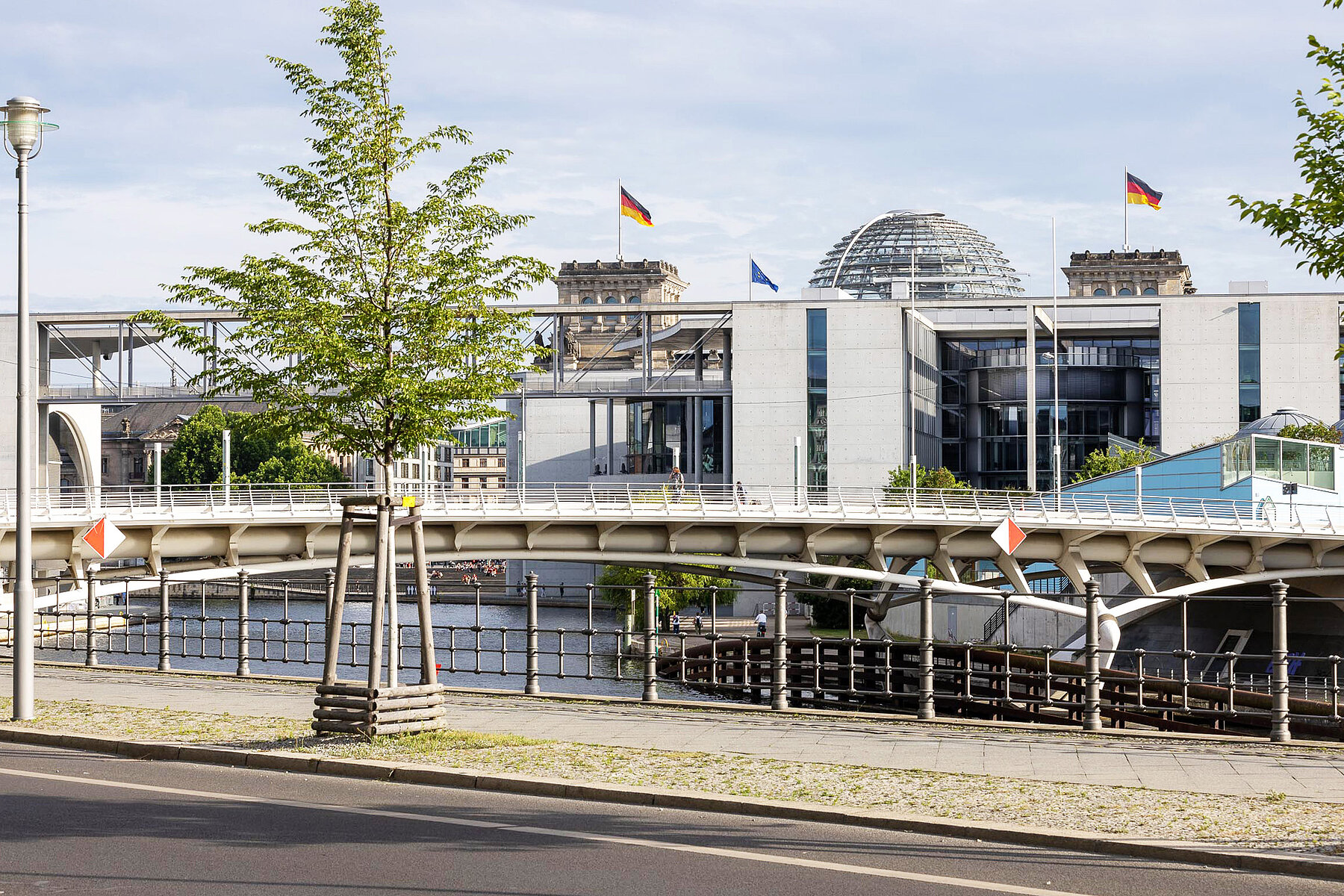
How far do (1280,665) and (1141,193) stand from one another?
81448mm

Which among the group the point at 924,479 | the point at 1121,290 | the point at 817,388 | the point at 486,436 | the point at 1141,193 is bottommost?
the point at 924,479

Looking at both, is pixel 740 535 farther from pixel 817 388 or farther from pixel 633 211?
pixel 633 211

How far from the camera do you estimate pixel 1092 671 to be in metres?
15.6

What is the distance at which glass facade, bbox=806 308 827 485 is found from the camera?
92.2 metres

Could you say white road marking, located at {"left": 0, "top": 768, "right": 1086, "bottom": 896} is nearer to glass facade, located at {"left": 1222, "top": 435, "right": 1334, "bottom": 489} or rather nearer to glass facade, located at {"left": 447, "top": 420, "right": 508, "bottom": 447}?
glass facade, located at {"left": 1222, "top": 435, "right": 1334, "bottom": 489}

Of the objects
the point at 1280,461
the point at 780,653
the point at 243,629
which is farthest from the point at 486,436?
the point at 780,653

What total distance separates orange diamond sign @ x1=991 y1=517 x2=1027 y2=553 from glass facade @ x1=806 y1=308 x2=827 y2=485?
44357 mm

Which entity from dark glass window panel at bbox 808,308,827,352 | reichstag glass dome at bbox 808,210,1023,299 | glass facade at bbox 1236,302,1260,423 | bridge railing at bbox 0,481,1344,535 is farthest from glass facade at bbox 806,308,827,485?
reichstag glass dome at bbox 808,210,1023,299

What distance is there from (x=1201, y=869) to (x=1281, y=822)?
1.34m

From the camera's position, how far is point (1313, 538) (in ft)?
186

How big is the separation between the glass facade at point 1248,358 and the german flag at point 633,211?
1510 inches

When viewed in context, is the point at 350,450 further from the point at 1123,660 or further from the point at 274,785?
the point at 1123,660

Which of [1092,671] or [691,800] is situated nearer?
[691,800]

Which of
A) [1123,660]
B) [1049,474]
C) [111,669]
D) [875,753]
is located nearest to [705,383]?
[1049,474]
